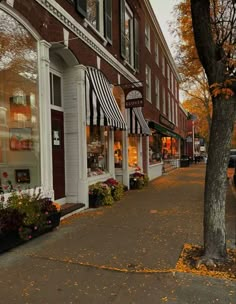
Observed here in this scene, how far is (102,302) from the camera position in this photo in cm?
321

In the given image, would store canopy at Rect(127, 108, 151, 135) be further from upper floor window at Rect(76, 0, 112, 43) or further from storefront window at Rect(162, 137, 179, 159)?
storefront window at Rect(162, 137, 179, 159)

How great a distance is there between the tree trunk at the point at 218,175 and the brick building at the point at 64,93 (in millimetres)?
3731

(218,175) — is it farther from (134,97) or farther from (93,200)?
(134,97)

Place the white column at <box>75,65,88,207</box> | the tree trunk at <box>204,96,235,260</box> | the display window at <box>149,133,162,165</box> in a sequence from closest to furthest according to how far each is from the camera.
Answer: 1. the tree trunk at <box>204,96,235,260</box>
2. the white column at <box>75,65,88,207</box>
3. the display window at <box>149,133,162,165</box>

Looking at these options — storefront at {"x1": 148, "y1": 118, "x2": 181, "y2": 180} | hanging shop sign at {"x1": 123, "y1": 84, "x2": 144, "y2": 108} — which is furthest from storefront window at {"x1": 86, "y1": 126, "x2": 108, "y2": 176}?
storefront at {"x1": 148, "y1": 118, "x2": 181, "y2": 180}

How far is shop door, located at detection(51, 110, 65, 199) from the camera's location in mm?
7750

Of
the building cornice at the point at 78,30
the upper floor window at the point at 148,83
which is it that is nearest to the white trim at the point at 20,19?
A: the building cornice at the point at 78,30

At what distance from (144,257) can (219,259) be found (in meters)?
1.10

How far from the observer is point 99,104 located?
863cm

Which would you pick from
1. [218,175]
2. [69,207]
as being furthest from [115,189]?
[218,175]

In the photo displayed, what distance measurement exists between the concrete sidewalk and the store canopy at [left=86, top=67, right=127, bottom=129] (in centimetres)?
286

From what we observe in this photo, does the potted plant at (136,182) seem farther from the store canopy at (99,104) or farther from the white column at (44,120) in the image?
the white column at (44,120)

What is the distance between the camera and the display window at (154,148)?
1709 cm

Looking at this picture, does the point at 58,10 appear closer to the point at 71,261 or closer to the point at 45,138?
the point at 45,138
